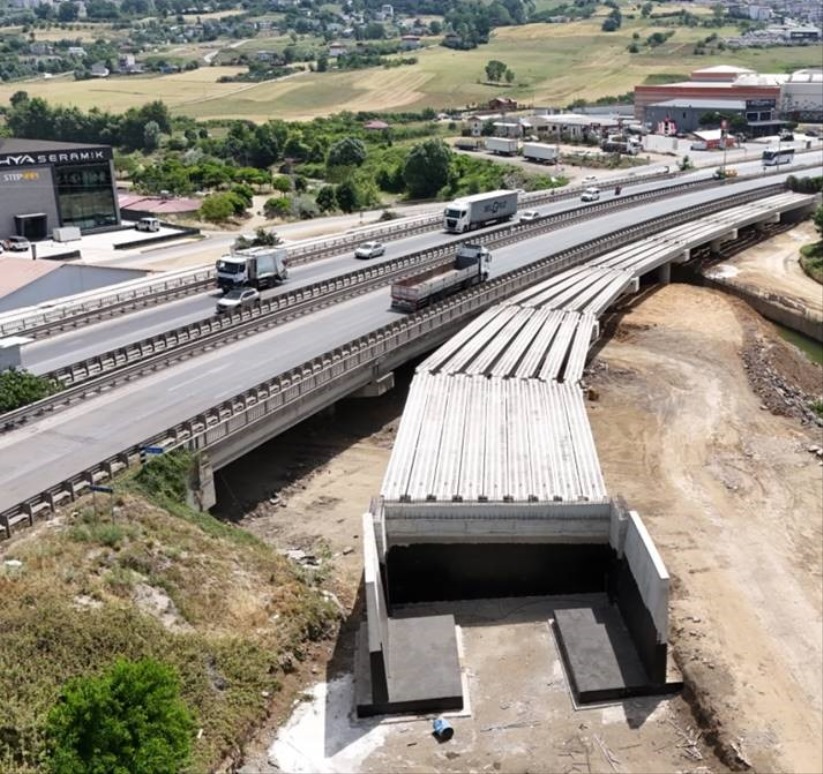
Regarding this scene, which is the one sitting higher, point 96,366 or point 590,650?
point 96,366

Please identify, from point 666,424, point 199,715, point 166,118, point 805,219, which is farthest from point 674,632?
point 166,118

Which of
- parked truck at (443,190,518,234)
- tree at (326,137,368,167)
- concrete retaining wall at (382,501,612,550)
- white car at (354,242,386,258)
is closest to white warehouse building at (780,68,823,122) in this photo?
tree at (326,137,368,167)

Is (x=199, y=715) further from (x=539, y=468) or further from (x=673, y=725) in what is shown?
(x=539, y=468)

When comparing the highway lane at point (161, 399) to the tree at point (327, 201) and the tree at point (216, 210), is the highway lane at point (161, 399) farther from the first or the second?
the tree at point (327, 201)

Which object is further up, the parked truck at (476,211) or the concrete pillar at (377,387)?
the parked truck at (476,211)

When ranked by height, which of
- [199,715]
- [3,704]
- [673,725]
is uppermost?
[3,704]

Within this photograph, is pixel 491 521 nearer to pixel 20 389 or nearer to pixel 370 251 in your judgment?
pixel 20 389

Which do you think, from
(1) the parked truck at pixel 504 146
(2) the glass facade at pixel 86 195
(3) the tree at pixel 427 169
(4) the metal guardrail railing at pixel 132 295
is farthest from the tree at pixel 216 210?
(1) the parked truck at pixel 504 146
